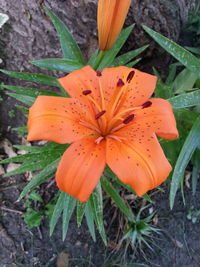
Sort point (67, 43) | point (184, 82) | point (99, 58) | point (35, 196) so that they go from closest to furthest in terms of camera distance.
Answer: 1. point (99, 58)
2. point (67, 43)
3. point (184, 82)
4. point (35, 196)

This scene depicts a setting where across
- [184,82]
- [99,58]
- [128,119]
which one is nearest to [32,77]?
[99,58]

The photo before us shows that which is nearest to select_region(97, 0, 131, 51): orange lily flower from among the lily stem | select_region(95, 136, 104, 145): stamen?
the lily stem

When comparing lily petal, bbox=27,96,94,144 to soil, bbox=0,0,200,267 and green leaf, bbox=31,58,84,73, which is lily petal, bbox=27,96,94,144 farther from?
soil, bbox=0,0,200,267

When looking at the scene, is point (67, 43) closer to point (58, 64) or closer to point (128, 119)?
point (58, 64)

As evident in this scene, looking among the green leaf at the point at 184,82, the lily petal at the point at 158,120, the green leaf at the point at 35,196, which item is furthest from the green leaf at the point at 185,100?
the green leaf at the point at 35,196

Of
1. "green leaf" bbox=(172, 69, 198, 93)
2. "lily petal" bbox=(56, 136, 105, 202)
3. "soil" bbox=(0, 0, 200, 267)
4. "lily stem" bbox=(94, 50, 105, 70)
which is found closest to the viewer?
"lily petal" bbox=(56, 136, 105, 202)

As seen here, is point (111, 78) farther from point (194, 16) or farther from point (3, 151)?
point (3, 151)
